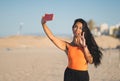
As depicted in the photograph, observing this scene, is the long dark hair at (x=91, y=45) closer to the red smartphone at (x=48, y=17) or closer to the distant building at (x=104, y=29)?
the red smartphone at (x=48, y=17)

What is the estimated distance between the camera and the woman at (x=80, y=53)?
4078 mm

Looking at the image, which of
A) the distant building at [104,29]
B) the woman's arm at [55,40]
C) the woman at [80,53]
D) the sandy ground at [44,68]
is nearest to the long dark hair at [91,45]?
the woman at [80,53]

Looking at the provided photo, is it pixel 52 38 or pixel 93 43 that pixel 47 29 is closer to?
pixel 52 38

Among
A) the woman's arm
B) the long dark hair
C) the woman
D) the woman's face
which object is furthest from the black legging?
the woman's face

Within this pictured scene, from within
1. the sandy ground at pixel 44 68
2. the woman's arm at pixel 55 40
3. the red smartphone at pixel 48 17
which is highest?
the red smartphone at pixel 48 17

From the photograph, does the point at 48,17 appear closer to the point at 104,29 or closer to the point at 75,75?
the point at 75,75

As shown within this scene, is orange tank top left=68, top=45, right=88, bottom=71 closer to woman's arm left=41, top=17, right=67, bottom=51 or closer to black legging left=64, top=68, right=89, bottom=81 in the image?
black legging left=64, top=68, right=89, bottom=81

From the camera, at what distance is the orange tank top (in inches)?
161

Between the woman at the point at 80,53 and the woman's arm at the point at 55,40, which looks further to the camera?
the woman's arm at the point at 55,40

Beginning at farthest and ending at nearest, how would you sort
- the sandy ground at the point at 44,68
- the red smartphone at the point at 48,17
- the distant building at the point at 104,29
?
the distant building at the point at 104,29 → the sandy ground at the point at 44,68 → the red smartphone at the point at 48,17

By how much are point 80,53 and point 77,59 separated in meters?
0.09

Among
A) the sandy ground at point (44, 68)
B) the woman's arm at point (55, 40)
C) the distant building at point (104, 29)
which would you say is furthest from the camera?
the distant building at point (104, 29)

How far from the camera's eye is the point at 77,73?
409 cm

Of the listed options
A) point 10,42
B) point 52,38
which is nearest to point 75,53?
point 52,38
